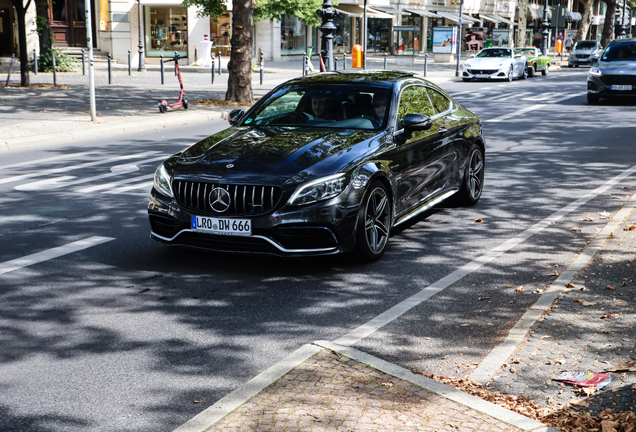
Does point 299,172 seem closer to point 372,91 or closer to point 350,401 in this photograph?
point 372,91

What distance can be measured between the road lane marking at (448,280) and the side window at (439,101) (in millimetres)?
1554

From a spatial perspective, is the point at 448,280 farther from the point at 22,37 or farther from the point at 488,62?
the point at 488,62

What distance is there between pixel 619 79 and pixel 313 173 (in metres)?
18.2

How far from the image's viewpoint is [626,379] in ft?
13.4

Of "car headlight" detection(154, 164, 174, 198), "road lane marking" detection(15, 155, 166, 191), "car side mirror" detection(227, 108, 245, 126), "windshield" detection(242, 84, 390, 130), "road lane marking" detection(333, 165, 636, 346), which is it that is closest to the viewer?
"road lane marking" detection(333, 165, 636, 346)

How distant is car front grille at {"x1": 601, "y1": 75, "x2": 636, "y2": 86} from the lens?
21.7 m

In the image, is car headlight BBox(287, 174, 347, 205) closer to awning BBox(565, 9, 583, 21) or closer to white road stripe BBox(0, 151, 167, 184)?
white road stripe BBox(0, 151, 167, 184)

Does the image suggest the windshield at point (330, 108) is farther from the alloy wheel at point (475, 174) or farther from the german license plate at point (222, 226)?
the alloy wheel at point (475, 174)

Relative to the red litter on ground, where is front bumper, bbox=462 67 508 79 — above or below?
above

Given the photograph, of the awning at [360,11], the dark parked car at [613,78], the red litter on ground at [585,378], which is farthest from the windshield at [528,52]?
the red litter on ground at [585,378]

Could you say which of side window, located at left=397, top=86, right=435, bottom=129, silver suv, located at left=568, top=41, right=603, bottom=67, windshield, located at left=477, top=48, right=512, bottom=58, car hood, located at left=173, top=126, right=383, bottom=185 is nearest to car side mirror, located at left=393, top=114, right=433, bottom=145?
side window, located at left=397, top=86, right=435, bottom=129

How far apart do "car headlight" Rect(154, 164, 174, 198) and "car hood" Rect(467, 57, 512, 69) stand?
1103 inches

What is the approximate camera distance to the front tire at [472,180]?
8.72m

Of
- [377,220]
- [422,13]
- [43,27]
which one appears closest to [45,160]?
[377,220]
